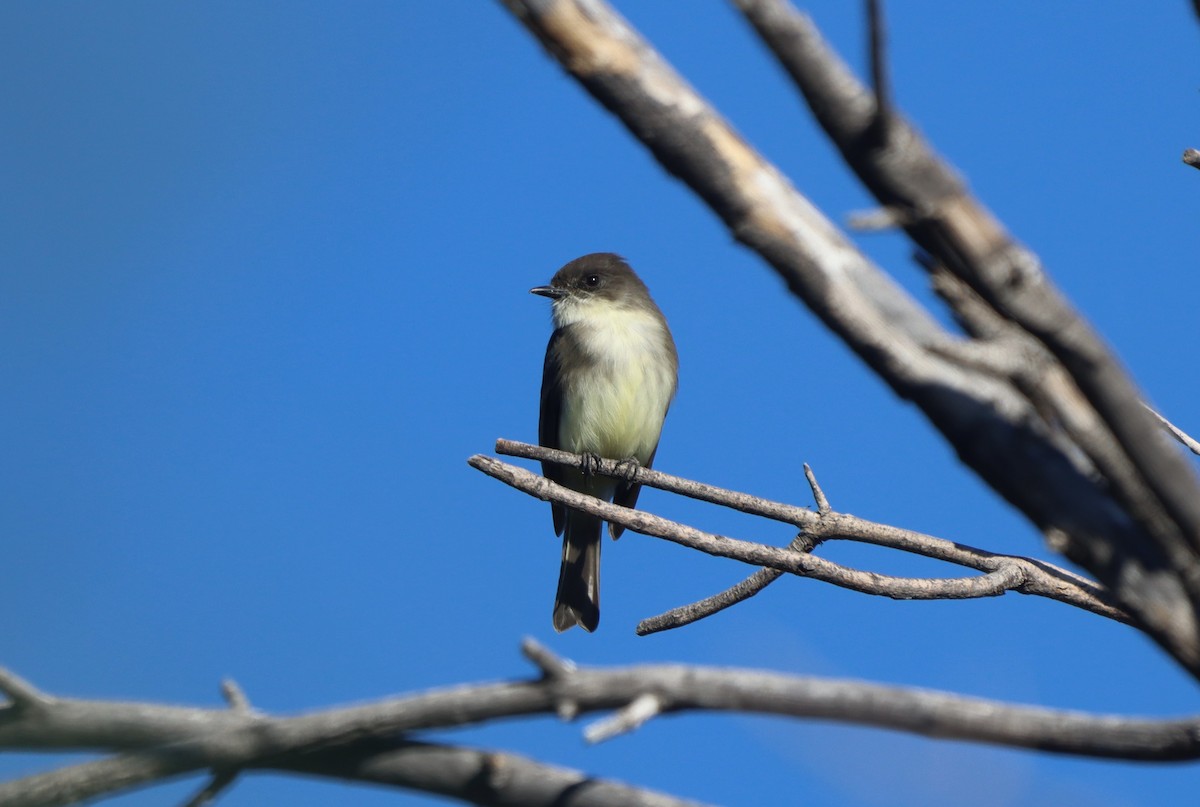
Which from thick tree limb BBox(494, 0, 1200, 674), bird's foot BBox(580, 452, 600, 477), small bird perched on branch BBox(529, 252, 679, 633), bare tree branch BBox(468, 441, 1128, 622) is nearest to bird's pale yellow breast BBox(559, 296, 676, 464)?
small bird perched on branch BBox(529, 252, 679, 633)

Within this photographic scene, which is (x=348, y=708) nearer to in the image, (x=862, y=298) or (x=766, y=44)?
(x=862, y=298)

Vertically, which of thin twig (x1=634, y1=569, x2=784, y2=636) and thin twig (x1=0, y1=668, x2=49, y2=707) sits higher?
thin twig (x1=634, y1=569, x2=784, y2=636)

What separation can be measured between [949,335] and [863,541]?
113 inches

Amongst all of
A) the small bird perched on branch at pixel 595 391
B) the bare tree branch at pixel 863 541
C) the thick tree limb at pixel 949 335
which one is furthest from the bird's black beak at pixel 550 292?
the thick tree limb at pixel 949 335

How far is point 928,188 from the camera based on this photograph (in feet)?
7.71

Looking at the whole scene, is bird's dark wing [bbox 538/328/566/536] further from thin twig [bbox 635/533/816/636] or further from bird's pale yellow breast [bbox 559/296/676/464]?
thin twig [bbox 635/533/816/636]

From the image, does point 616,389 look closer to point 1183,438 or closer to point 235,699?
point 1183,438

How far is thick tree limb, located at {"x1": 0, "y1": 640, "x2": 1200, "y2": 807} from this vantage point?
223cm

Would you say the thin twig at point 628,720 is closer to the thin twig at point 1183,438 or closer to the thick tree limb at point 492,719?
the thick tree limb at point 492,719

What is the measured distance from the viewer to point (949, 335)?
8.05 feet

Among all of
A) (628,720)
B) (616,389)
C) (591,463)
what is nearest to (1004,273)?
(628,720)

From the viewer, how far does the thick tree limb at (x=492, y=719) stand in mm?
2229

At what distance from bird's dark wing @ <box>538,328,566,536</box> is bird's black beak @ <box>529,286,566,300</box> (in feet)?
0.98

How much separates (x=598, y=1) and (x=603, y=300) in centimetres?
794
